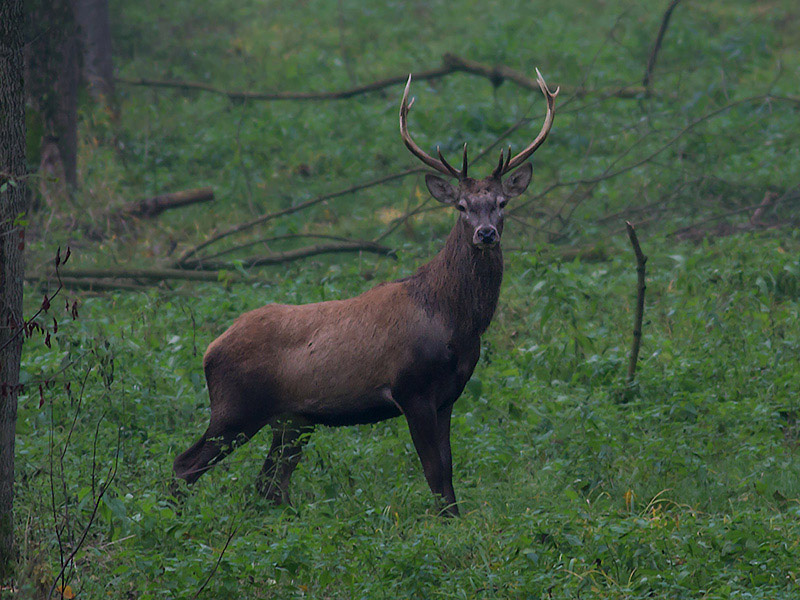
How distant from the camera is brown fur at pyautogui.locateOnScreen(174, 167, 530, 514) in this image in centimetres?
657

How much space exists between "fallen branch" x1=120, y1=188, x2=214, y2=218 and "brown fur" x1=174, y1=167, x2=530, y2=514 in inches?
250

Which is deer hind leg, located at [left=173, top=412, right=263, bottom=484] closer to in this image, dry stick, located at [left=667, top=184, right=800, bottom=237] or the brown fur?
the brown fur

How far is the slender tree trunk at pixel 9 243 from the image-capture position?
15.9ft

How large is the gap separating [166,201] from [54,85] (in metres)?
1.84

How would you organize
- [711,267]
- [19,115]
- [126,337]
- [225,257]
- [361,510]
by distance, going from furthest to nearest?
[225,257], [711,267], [126,337], [361,510], [19,115]

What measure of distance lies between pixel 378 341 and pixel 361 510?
1070 mm

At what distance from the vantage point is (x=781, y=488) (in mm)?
6375

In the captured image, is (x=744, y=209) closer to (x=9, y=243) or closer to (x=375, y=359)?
(x=375, y=359)

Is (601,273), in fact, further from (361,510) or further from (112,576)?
(112,576)

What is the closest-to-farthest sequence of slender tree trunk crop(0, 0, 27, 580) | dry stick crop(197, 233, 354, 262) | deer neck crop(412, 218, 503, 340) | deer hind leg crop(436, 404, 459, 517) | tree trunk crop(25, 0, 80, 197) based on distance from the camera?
1. slender tree trunk crop(0, 0, 27, 580)
2. deer hind leg crop(436, 404, 459, 517)
3. deer neck crop(412, 218, 503, 340)
4. dry stick crop(197, 233, 354, 262)
5. tree trunk crop(25, 0, 80, 197)

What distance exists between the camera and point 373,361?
671 cm

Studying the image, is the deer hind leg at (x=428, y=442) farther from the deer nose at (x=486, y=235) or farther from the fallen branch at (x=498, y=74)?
the fallen branch at (x=498, y=74)

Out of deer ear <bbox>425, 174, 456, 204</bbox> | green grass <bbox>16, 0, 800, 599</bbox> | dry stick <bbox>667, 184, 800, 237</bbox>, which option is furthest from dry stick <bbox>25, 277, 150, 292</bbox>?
dry stick <bbox>667, 184, 800, 237</bbox>

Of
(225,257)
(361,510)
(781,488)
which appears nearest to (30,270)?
(225,257)
